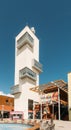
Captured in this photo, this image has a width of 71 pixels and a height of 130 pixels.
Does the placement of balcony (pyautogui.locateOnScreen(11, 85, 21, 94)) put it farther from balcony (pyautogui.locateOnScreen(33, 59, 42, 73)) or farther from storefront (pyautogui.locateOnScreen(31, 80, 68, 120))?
storefront (pyautogui.locateOnScreen(31, 80, 68, 120))

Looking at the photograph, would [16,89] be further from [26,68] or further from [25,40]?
[25,40]

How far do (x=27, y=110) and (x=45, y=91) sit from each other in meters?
9.92

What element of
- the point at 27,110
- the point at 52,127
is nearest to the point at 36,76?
the point at 27,110

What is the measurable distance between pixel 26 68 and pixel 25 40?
9.91 meters

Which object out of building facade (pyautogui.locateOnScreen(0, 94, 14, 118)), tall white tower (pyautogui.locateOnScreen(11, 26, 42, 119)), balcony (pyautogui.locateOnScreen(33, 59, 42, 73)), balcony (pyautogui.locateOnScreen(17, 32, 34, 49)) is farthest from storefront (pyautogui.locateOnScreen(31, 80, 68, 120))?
balcony (pyautogui.locateOnScreen(17, 32, 34, 49))

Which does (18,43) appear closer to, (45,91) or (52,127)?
(45,91)

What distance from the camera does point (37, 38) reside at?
7338 cm

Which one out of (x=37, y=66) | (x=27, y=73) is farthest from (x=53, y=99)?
(x=37, y=66)

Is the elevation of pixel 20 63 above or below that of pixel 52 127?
above

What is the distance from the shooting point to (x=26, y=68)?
62.7 m

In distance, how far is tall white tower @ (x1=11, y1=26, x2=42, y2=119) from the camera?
62375mm

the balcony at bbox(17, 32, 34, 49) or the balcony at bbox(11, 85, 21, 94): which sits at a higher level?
the balcony at bbox(17, 32, 34, 49)

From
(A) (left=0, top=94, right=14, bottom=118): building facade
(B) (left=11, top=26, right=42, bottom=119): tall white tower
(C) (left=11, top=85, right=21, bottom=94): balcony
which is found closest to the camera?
(B) (left=11, top=26, right=42, bottom=119): tall white tower

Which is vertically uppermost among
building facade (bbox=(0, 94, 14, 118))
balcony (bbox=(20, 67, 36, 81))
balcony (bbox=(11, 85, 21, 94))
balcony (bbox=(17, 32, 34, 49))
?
balcony (bbox=(17, 32, 34, 49))
